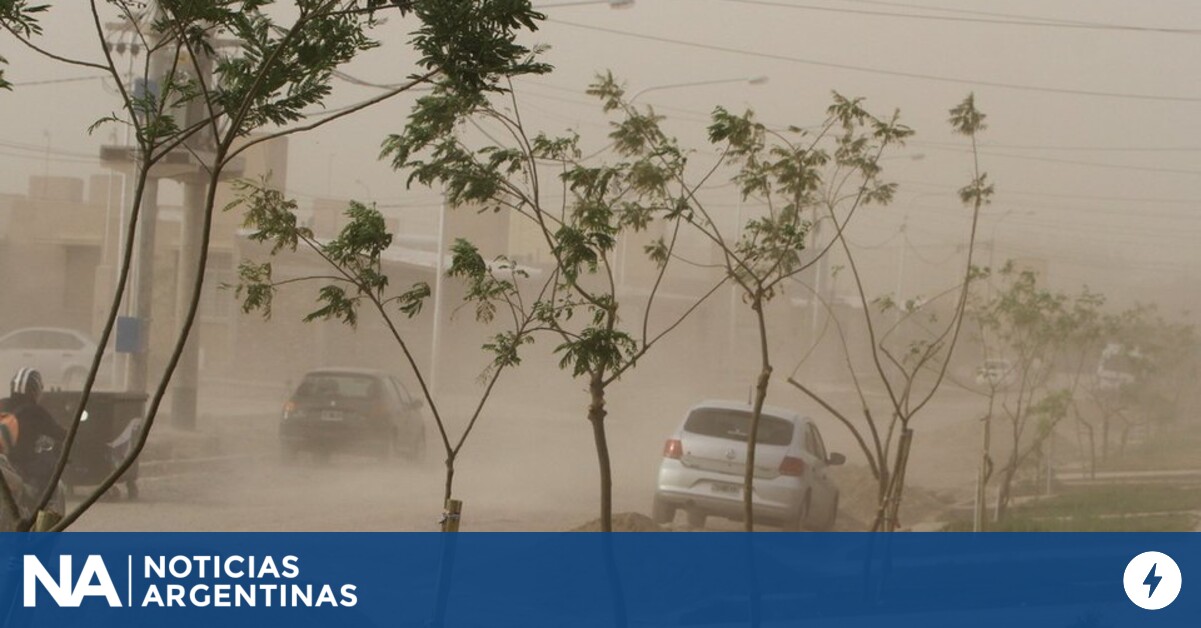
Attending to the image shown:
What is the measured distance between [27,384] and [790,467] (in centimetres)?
746

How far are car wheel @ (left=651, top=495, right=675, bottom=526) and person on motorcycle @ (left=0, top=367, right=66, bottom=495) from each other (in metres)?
6.07

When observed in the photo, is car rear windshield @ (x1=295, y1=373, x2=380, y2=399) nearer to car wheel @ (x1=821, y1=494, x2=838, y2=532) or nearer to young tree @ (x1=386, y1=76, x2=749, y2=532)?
car wheel @ (x1=821, y1=494, x2=838, y2=532)

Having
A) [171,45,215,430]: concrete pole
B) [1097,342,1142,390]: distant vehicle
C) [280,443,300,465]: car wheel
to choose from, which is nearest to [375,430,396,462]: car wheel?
[280,443,300,465]: car wheel

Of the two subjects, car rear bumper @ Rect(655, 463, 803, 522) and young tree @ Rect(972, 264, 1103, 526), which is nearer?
car rear bumper @ Rect(655, 463, 803, 522)

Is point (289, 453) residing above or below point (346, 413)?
below

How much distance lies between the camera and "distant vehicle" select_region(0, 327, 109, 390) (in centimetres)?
3525

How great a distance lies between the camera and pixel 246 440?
2758 cm

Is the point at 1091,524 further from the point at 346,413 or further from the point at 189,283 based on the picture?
the point at 189,283

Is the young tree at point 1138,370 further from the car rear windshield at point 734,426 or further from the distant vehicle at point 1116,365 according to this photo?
the car rear windshield at point 734,426
